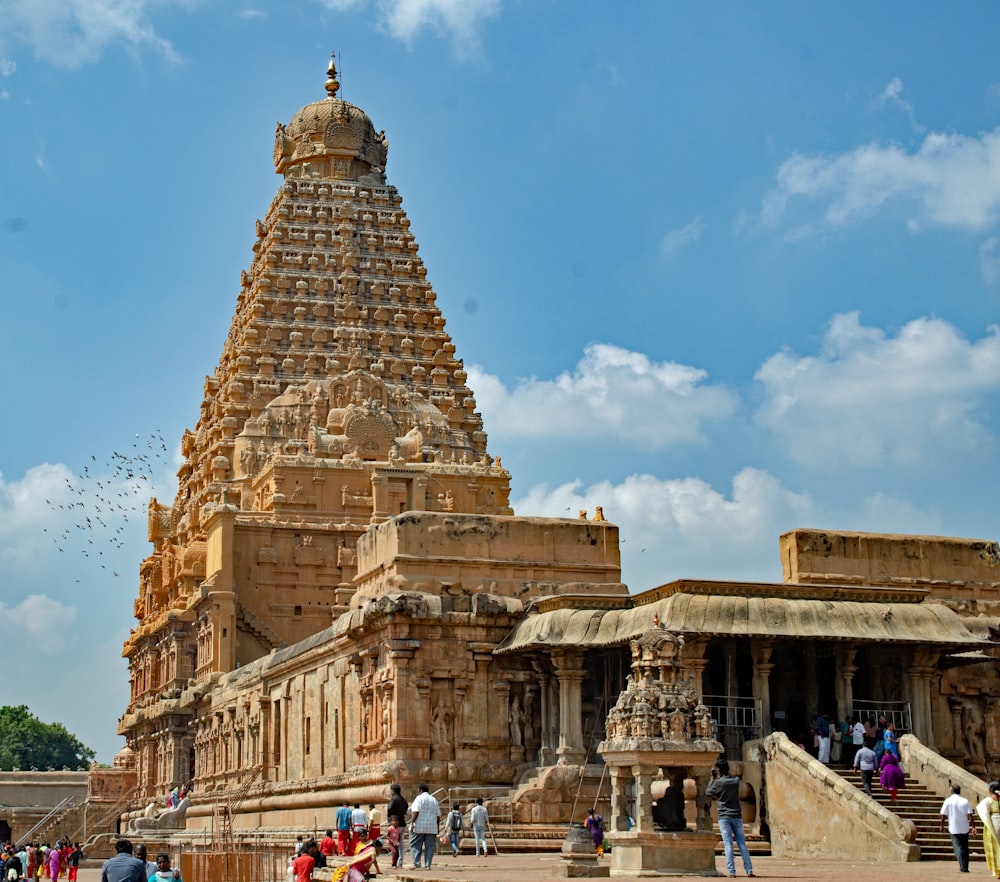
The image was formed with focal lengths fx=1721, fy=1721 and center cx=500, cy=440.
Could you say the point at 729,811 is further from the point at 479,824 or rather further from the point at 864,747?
the point at 864,747

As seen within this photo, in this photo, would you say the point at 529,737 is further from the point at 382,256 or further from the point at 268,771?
the point at 382,256

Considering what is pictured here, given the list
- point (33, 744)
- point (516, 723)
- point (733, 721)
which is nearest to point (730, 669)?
point (733, 721)

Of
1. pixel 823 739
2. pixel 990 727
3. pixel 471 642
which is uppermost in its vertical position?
pixel 471 642

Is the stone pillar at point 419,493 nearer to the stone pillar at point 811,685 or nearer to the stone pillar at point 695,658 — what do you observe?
the stone pillar at point 811,685

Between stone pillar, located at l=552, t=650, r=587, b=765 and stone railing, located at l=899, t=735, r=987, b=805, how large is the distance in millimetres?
7617

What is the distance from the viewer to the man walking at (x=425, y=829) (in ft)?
100

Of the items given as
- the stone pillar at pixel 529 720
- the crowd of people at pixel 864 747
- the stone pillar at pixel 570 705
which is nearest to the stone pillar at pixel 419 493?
the stone pillar at pixel 529 720

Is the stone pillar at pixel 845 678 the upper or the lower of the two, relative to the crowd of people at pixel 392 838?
upper

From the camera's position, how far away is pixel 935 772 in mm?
34750

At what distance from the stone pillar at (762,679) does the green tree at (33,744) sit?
12718 cm

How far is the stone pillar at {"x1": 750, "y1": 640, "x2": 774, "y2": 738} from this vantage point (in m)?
38.7

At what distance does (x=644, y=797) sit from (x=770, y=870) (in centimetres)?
357

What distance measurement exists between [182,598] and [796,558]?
113 feet

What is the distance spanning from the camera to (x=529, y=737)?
41.8m
